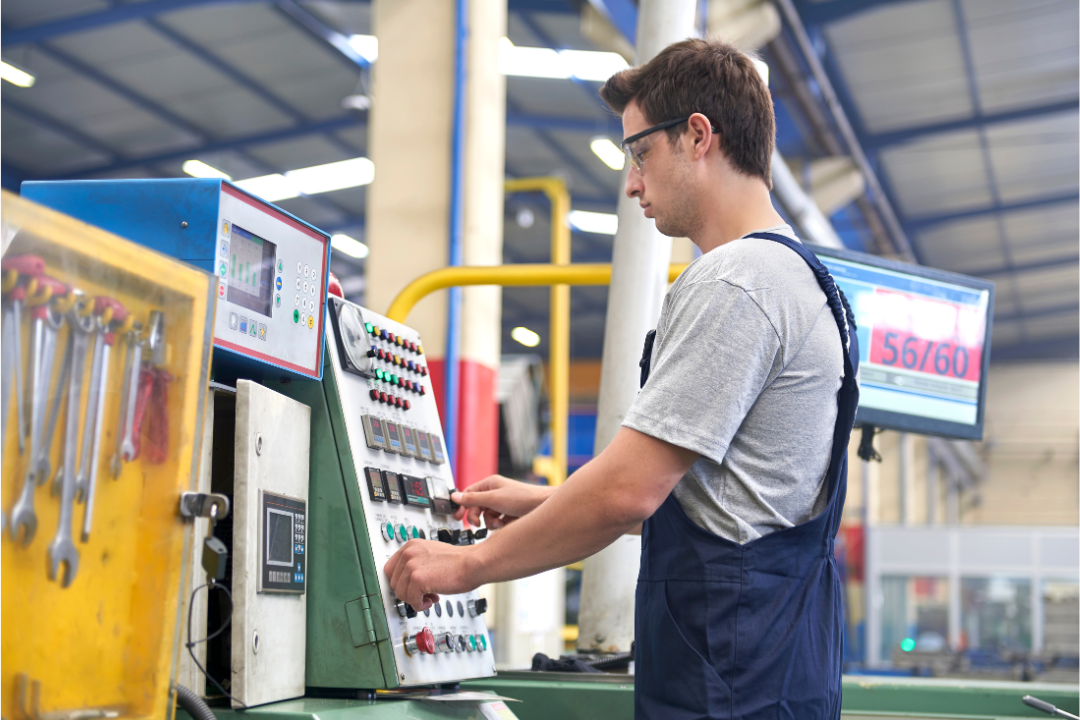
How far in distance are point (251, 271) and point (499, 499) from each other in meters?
0.54

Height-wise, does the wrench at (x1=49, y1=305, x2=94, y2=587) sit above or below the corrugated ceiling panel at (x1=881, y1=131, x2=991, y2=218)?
below

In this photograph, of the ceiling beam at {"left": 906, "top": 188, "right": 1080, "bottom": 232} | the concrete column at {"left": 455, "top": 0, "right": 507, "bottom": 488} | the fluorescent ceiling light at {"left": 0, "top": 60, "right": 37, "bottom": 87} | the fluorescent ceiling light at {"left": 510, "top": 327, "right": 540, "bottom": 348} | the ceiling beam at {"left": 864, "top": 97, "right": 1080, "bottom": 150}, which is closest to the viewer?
the concrete column at {"left": 455, "top": 0, "right": 507, "bottom": 488}

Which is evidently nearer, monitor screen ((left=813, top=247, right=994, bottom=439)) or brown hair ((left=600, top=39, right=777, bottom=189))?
brown hair ((left=600, top=39, right=777, bottom=189))

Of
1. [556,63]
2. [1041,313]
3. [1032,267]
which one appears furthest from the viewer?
[1041,313]

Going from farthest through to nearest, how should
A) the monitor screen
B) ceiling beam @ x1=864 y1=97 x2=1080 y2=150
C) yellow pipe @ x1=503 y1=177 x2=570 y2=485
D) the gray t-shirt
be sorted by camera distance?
1. ceiling beam @ x1=864 y1=97 x2=1080 y2=150
2. yellow pipe @ x1=503 y1=177 x2=570 y2=485
3. the monitor screen
4. the gray t-shirt

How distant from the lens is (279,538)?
140 cm

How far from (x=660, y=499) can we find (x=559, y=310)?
19.1 ft

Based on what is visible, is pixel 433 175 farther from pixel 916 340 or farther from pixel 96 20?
pixel 96 20

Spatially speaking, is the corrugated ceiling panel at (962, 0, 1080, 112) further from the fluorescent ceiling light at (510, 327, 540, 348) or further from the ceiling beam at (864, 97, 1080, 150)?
the fluorescent ceiling light at (510, 327, 540, 348)

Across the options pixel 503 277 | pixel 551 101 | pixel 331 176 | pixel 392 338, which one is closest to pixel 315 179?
pixel 331 176

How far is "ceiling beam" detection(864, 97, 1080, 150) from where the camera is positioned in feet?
30.8

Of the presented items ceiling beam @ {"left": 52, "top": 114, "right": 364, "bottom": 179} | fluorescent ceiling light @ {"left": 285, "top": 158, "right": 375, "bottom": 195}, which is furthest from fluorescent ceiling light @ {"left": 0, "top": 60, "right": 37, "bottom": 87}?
fluorescent ceiling light @ {"left": 285, "top": 158, "right": 375, "bottom": 195}

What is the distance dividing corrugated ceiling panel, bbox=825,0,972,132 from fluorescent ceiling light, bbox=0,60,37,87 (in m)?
6.28

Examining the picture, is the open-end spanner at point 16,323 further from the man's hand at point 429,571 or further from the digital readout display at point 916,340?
the digital readout display at point 916,340
